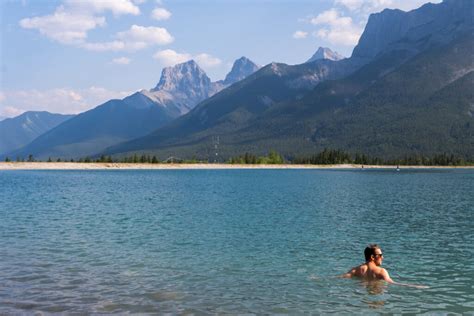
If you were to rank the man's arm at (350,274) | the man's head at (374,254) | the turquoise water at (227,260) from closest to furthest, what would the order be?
the turquoise water at (227,260)
the man's head at (374,254)
the man's arm at (350,274)

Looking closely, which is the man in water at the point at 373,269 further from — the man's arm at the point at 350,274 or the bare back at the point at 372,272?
the man's arm at the point at 350,274

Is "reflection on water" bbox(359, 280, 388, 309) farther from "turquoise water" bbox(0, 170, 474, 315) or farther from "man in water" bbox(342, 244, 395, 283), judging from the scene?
"man in water" bbox(342, 244, 395, 283)

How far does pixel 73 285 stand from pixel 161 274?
4.42 meters

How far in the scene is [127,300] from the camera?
67.6ft

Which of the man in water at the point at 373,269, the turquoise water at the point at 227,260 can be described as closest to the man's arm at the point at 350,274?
the man in water at the point at 373,269

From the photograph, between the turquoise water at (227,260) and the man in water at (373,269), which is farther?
the man in water at (373,269)

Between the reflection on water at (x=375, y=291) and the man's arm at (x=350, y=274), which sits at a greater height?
the man's arm at (x=350, y=274)

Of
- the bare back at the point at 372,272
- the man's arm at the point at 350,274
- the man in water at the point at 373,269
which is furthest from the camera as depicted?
the man's arm at the point at 350,274

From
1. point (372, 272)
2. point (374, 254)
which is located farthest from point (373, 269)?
point (374, 254)

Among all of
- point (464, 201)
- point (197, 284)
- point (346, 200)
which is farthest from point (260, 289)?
point (464, 201)

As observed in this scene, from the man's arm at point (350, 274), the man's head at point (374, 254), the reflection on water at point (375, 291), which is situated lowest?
the reflection on water at point (375, 291)

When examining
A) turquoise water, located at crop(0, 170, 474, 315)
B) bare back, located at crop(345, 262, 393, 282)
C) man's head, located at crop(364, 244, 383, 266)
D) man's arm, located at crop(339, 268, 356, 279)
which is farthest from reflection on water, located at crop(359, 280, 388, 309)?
man's head, located at crop(364, 244, 383, 266)

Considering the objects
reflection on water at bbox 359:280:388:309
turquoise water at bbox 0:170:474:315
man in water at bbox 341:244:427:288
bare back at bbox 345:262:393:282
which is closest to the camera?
turquoise water at bbox 0:170:474:315

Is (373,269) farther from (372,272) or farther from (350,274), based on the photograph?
(350,274)
